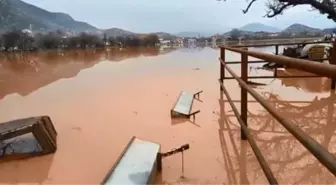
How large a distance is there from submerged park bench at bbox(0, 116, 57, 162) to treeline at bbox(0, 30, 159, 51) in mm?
30843

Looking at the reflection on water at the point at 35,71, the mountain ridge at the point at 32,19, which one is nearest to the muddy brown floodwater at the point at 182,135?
the reflection on water at the point at 35,71

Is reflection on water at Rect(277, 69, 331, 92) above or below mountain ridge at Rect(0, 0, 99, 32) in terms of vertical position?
below

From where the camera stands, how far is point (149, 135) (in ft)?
12.8

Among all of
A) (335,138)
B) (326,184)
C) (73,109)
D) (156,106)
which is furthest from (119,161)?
(73,109)

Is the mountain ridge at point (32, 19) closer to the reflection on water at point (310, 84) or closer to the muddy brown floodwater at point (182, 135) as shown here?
the muddy brown floodwater at point (182, 135)

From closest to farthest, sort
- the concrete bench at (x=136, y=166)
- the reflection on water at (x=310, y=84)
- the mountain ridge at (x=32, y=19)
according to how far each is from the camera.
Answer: the concrete bench at (x=136, y=166)
the reflection on water at (x=310, y=84)
the mountain ridge at (x=32, y=19)

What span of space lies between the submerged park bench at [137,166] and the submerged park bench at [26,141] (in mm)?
997

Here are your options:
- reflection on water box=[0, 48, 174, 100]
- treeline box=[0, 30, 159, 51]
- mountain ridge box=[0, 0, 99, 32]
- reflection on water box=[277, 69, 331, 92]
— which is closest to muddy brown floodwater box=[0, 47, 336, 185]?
reflection on water box=[277, 69, 331, 92]

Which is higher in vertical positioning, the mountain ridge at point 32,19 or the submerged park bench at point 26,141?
the mountain ridge at point 32,19

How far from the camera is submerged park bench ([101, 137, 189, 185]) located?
2.41 meters

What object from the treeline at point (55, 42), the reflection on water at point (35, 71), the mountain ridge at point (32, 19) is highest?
the mountain ridge at point (32, 19)

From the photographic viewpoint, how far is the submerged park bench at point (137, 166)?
241cm

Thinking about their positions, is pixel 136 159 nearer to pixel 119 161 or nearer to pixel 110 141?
pixel 119 161

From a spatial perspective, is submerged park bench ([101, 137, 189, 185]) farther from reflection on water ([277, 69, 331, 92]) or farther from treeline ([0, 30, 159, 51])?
treeline ([0, 30, 159, 51])
